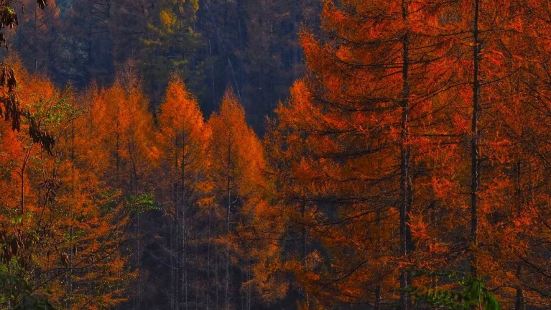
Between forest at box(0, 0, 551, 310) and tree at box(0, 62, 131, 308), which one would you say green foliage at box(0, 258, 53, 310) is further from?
tree at box(0, 62, 131, 308)

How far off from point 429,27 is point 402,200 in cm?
335

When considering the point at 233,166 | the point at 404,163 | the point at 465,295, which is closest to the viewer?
the point at 465,295

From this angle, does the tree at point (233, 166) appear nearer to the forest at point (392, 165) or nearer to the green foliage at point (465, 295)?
the forest at point (392, 165)

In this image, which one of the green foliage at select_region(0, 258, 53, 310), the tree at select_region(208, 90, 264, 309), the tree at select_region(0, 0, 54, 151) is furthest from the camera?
the tree at select_region(208, 90, 264, 309)

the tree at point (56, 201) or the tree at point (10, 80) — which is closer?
the tree at point (10, 80)

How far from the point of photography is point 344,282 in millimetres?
12078

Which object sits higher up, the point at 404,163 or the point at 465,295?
the point at 404,163

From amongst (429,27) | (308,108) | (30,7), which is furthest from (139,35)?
(429,27)

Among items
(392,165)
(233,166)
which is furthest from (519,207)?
(233,166)

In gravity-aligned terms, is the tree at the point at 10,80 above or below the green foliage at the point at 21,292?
above

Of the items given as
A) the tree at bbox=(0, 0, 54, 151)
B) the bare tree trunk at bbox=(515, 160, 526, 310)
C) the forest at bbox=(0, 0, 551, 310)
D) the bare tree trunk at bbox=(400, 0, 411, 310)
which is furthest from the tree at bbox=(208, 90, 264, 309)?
the tree at bbox=(0, 0, 54, 151)

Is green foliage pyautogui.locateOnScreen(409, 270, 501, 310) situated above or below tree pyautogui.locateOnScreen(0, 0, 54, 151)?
below

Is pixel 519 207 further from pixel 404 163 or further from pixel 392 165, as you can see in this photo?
pixel 392 165

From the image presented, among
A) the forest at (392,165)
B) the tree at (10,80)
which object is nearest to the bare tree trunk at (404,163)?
the forest at (392,165)
